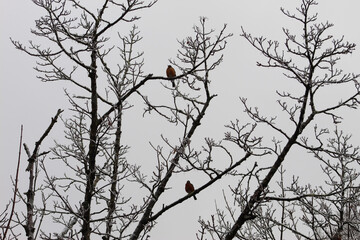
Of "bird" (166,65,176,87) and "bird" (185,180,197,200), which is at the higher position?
"bird" (166,65,176,87)

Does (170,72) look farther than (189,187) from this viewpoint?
Yes

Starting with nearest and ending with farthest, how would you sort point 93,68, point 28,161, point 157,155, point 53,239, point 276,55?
point 28,161 → point 53,239 → point 157,155 → point 93,68 → point 276,55

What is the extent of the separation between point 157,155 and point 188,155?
1.65 feet

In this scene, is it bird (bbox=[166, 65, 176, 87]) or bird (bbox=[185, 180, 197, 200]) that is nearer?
bird (bbox=[185, 180, 197, 200])

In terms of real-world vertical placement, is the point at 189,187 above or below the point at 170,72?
below

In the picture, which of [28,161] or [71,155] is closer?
[28,161]

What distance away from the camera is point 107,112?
624 centimetres

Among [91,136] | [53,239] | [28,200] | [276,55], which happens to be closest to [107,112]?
[91,136]

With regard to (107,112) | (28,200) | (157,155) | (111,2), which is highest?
(111,2)

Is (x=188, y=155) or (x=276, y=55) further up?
(x=276, y=55)

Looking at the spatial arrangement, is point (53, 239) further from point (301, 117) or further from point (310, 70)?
point (310, 70)

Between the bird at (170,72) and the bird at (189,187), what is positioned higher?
the bird at (170,72)

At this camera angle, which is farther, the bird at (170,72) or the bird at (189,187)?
the bird at (170,72)

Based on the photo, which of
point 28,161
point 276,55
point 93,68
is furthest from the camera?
point 276,55
